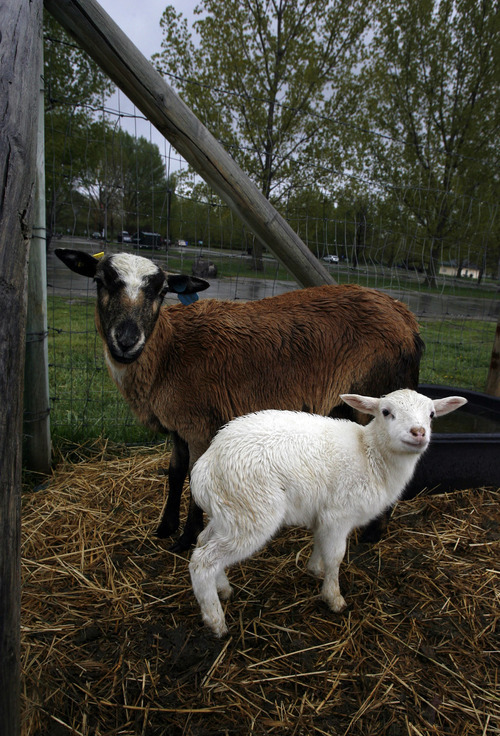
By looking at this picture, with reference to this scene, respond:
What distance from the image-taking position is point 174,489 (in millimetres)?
3170

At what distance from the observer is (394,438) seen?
231 cm

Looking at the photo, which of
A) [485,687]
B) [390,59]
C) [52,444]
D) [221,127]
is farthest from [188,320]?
[390,59]

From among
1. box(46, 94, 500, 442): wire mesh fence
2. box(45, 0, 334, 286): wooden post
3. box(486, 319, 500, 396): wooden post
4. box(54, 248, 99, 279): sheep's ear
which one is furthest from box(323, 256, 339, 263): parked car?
box(54, 248, 99, 279): sheep's ear

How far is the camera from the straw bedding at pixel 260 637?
1.93 metres

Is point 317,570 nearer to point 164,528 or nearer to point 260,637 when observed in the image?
point 260,637

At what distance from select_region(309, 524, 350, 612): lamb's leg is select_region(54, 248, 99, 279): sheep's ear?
7.34ft

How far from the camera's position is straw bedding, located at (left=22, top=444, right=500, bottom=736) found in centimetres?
193

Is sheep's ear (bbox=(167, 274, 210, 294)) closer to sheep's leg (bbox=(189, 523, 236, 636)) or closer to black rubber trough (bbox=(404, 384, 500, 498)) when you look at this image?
sheep's leg (bbox=(189, 523, 236, 636))

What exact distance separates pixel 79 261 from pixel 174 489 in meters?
1.74

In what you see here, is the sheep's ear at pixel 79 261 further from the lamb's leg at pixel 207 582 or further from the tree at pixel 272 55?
the tree at pixel 272 55

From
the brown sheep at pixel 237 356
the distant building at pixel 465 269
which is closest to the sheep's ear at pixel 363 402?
the brown sheep at pixel 237 356

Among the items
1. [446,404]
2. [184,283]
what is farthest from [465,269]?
[184,283]

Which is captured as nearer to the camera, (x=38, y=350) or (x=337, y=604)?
(x=337, y=604)

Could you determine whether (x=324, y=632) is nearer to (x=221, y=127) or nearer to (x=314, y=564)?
(x=314, y=564)
